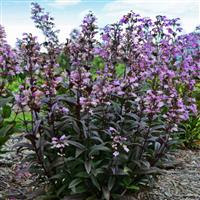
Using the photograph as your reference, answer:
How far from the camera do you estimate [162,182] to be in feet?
15.8

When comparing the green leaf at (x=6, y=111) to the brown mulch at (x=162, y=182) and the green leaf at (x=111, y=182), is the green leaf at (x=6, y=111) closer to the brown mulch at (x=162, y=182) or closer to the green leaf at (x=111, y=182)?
the brown mulch at (x=162, y=182)

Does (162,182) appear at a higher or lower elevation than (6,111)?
lower

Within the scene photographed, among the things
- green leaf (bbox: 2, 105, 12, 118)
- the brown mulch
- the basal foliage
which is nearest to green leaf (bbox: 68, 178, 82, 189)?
the basal foliage

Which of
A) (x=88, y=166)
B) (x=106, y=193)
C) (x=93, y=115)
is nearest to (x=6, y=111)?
(x=93, y=115)

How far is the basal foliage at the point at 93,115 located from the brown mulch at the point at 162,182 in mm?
218

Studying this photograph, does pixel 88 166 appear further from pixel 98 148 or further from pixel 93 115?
pixel 93 115

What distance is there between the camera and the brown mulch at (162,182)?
444 cm

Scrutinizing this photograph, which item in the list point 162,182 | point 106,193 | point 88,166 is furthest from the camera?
point 162,182

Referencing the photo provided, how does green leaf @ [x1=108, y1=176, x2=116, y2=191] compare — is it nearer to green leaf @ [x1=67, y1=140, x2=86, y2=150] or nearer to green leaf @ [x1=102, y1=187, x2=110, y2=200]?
green leaf @ [x1=102, y1=187, x2=110, y2=200]

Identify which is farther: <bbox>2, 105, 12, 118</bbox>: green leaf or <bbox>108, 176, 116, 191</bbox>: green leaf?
<bbox>2, 105, 12, 118</bbox>: green leaf

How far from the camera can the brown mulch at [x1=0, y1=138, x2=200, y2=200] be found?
444 centimetres

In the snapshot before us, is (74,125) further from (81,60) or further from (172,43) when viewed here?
(172,43)

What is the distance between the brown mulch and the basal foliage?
218mm

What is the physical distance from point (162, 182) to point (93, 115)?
1.23m
